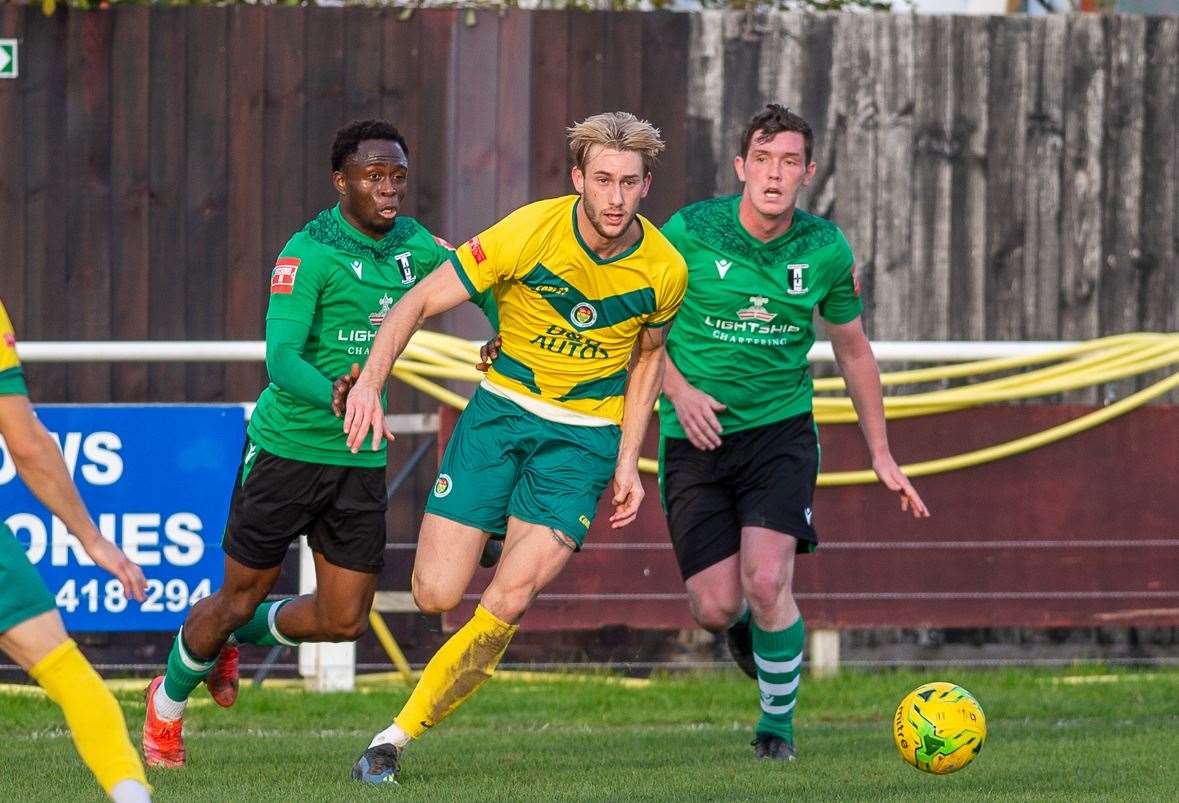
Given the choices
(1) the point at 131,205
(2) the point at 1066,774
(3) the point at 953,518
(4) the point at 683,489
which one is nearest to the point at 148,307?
(1) the point at 131,205

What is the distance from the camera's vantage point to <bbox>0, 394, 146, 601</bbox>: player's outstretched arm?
15.4 feet

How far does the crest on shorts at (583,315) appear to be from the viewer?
21.5 feet

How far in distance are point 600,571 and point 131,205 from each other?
305 cm

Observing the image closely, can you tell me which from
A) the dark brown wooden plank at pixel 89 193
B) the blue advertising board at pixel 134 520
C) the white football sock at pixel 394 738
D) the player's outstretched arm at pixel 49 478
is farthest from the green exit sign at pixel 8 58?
the player's outstretched arm at pixel 49 478

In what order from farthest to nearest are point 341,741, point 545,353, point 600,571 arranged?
point 600,571 → point 341,741 → point 545,353

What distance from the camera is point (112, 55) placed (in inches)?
375

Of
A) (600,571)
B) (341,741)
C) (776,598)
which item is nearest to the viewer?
(776,598)

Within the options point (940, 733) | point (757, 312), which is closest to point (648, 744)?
point (940, 733)

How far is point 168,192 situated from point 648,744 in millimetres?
3935

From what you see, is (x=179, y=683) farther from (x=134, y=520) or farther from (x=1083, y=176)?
(x=1083, y=176)

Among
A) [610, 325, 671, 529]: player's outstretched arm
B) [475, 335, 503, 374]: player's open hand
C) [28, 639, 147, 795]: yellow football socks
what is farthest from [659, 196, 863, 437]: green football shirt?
[28, 639, 147, 795]: yellow football socks

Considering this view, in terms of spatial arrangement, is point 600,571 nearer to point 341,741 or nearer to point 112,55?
point 341,741

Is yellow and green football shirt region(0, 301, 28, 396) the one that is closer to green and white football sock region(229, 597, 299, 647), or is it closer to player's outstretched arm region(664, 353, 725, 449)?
green and white football sock region(229, 597, 299, 647)

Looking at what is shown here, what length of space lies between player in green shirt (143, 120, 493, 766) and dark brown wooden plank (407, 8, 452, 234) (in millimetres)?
2560
